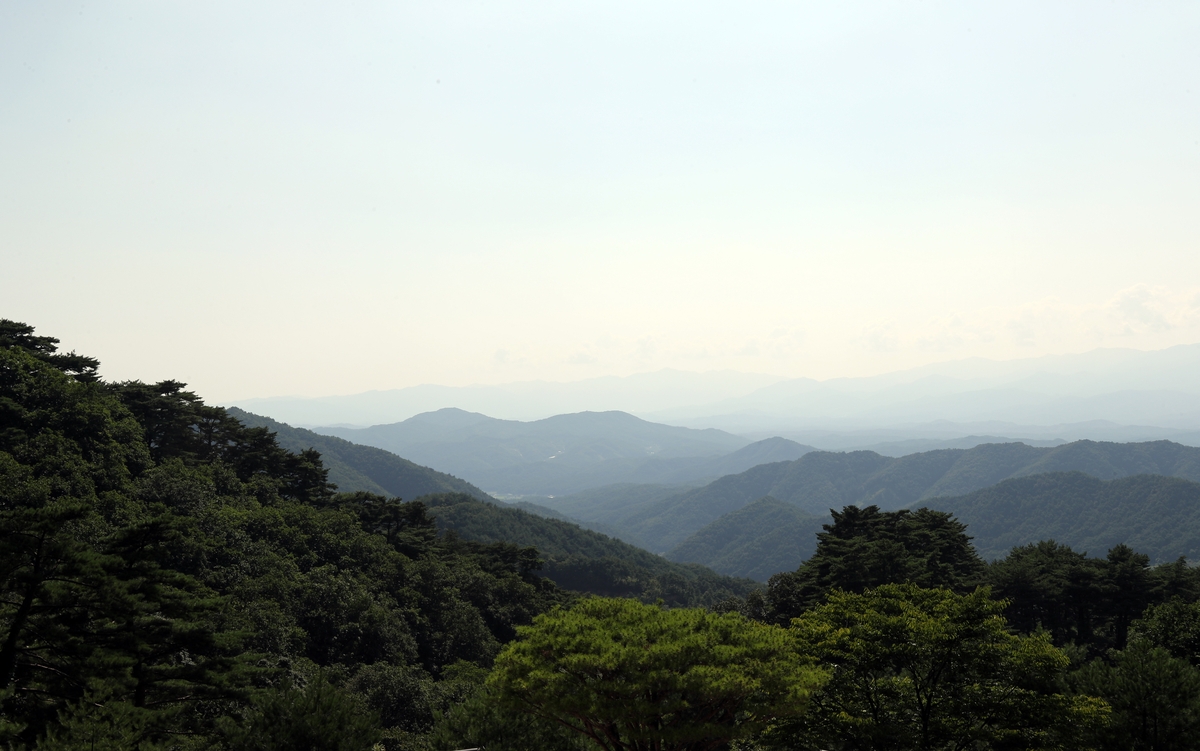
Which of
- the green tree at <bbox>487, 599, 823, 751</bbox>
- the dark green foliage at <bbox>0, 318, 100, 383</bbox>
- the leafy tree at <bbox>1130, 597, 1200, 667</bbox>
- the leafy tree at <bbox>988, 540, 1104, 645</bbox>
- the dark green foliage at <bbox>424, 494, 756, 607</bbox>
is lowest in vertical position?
the dark green foliage at <bbox>424, 494, 756, 607</bbox>

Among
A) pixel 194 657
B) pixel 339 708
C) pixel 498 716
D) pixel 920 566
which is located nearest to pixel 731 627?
pixel 498 716

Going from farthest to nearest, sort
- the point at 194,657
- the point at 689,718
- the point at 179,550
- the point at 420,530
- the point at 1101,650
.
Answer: the point at 420,530 → the point at 1101,650 → the point at 179,550 → the point at 194,657 → the point at 689,718

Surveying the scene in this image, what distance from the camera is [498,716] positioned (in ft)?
55.0

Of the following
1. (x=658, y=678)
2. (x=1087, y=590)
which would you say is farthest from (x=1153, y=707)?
(x=1087, y=590)

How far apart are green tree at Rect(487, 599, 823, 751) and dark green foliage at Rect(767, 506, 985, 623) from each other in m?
23.0

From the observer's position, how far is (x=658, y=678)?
14.0m

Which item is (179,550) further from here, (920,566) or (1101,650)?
(1101,650)

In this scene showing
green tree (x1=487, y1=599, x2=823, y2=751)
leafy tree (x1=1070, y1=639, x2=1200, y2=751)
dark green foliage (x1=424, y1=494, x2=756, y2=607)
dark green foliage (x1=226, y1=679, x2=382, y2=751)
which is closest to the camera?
green tree (x1=487, y1=599, x2=823, y2=751)

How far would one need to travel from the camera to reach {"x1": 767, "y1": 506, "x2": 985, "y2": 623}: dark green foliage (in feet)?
130

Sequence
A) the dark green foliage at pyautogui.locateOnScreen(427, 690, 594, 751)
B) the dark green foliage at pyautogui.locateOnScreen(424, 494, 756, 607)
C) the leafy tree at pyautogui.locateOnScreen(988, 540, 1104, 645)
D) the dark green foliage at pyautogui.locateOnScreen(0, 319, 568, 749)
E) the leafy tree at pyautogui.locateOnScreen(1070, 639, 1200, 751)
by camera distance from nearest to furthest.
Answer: the dark green foliage at pyautogui.locateOnScreen(0, 319, 568, 749) < the dark green foliage at pyautogui.locateOnScreen(427, 690, 594, 751) < the leafy tree at pyautogui.locateOnScreen(1070, 639, 1200, 751) < the leafy tree at pyautogui.locateOnScreen(988, 540, 1104, 645) < the dark green foliage at pyautogui.locateOnScreen(424, 494, 756, 607)

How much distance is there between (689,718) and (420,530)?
52.3 metres

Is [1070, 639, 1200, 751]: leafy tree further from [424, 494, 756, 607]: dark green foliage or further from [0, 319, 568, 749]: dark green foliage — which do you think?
[424, 494, 756, 607]: dark green foliage

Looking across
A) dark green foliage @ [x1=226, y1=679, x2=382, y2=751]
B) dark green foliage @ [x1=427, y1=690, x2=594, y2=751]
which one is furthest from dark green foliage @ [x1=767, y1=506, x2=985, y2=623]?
dark green foliage @ [x1=226, y1=679, x2=382, y2=751]

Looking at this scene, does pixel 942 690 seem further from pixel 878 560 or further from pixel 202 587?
pixel 202 587
